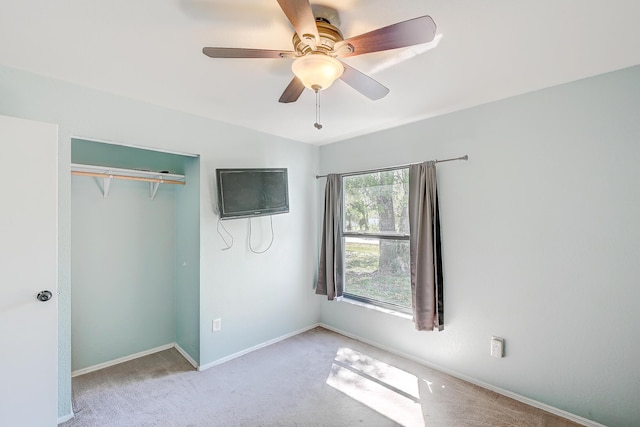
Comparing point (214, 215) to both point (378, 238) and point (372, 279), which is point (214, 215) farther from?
point (372, 279)

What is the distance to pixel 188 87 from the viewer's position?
7.07 feet

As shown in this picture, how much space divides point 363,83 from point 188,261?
2.44 meters

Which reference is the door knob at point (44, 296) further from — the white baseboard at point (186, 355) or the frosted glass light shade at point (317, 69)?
the frosted glass light shade at point (317, 69)

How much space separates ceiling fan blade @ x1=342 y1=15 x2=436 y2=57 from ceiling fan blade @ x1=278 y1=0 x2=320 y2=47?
17cm

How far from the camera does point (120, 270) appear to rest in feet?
9.64

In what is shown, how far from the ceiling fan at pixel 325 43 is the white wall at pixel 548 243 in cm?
144

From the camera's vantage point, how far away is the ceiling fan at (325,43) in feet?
3.75

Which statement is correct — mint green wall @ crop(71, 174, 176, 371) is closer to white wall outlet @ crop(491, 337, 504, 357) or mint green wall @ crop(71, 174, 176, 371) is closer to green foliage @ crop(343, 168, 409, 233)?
green foliage @ crop(343, 168, 409, 233)

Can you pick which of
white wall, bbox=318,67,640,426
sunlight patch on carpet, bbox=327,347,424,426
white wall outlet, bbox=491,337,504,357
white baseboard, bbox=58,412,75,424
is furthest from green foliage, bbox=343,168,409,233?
white baseboard, bbox=58,412,75,424

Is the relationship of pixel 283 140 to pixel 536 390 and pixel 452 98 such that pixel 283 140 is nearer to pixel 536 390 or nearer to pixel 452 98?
pixel 452 98

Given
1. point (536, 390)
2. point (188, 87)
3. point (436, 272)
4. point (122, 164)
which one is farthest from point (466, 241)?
point (122, 164)

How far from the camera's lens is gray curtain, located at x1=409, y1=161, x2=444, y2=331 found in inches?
104

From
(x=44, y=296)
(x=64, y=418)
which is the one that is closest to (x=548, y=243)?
(x=44, y=296)

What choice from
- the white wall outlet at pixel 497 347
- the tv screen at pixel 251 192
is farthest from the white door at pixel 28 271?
the white wall outlet at pixel 497 347
